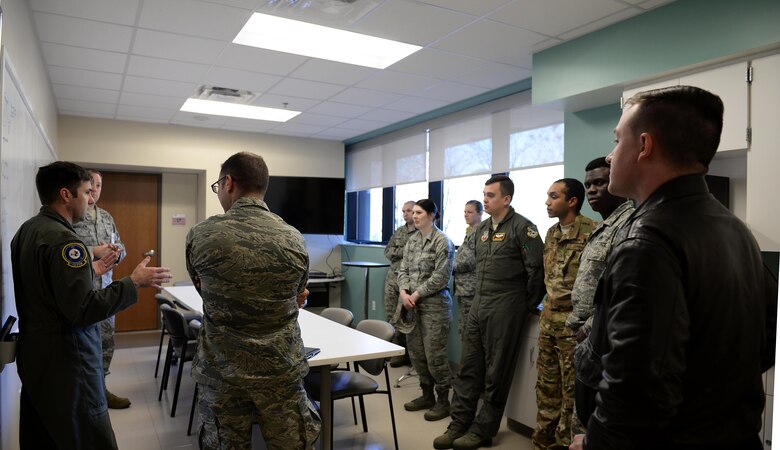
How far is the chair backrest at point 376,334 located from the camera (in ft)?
9.60

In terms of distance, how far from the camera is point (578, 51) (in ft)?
10.9

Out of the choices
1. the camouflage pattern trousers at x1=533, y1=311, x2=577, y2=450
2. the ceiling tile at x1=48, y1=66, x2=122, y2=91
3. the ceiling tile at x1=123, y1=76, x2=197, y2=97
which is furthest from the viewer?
the ceiling tile at x1=123, y1=76, x2=197, y2=97

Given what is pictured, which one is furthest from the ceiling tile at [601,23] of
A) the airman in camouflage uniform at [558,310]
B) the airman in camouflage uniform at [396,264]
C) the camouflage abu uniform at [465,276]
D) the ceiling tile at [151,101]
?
the ceiling tile at [151,101]

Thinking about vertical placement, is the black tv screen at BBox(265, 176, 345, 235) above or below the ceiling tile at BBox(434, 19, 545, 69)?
below

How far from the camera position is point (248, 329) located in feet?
5.73

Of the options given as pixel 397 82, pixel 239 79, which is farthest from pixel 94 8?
pixel 397 82

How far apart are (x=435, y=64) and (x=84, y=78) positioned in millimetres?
3081

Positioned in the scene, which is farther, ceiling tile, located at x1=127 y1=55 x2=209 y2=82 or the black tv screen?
the black tv screen

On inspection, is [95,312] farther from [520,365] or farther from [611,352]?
[520,365]

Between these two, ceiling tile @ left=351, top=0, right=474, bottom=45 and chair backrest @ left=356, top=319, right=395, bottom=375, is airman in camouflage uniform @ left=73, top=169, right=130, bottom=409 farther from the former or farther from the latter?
ceiling tile @ left=351, top=0, right=474, bottom=45

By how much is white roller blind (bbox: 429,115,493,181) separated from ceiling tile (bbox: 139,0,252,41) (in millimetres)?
2554

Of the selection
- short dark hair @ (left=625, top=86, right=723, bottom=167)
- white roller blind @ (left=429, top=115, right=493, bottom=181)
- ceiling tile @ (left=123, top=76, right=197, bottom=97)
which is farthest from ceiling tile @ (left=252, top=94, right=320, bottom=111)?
short dark hair @ (left=625, top=86, right=723, bottom=167)

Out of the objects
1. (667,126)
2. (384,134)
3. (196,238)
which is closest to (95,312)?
(196,238)

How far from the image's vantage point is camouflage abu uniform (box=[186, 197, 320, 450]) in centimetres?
172
